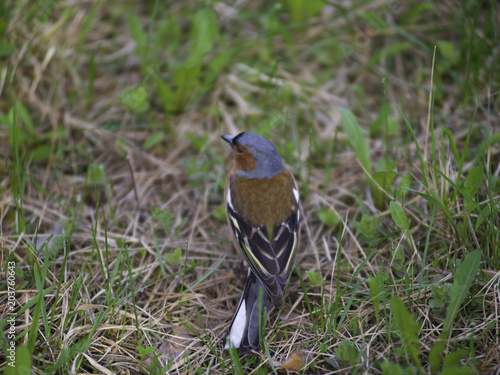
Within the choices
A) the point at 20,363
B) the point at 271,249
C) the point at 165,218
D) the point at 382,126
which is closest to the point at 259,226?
the point at 271,249

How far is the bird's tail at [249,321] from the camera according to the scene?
294cm

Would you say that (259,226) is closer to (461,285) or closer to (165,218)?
(165,218)

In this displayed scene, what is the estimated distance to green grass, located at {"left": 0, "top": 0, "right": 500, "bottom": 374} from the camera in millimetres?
2932

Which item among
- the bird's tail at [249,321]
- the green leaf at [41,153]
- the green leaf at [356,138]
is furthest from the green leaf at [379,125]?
the green leaf at [41,153]

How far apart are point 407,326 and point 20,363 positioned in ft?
7.91

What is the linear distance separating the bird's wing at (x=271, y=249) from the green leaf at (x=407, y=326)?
84cm

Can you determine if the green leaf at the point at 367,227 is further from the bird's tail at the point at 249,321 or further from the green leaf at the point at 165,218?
the green leaf at the point at 165,218

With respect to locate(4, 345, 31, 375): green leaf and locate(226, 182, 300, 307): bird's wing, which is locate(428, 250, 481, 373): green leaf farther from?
locate(4, 345, 31, 375): green leaf

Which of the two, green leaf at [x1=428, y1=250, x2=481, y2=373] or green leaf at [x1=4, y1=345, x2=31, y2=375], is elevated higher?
green leaf at [x1=428, y1=250, x2=481, y2=373]

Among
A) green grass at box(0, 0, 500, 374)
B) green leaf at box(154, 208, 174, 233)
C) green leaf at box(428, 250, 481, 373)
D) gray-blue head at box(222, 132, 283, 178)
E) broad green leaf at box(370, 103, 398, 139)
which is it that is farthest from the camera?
broad green leaf at box(370, 103, 398, 139)

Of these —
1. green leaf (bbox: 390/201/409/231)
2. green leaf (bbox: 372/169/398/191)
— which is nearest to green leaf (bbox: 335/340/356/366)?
green leaf (bbox: 390/201/409/231)

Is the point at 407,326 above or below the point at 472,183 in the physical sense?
below

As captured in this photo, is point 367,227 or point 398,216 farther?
point 367,227

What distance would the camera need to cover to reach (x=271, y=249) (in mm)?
3344
